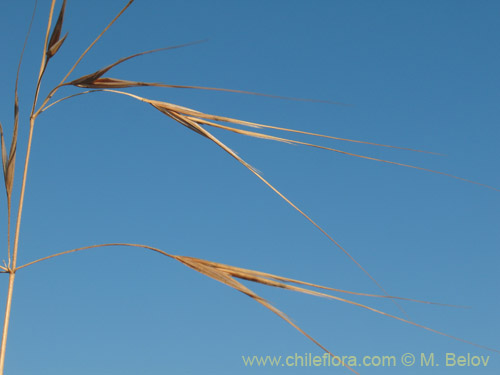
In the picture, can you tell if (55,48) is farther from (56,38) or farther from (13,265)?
(13,265)

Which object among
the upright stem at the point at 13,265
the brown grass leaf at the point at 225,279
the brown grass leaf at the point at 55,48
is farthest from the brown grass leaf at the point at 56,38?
the brown grass leaf at the point at 225,279

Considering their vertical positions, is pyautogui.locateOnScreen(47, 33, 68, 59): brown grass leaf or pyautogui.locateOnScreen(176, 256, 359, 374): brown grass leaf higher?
pyautogui.locateOnScreen(47, 33, 68, 59): brown grass leaf

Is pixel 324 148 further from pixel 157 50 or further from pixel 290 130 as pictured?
pixel 157 50

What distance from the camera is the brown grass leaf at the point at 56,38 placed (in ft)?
5.17

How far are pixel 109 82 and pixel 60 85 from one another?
180 mm

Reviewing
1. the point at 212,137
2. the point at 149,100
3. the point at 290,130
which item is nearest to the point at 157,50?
the point at 149,100

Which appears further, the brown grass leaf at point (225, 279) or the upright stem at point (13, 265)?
the upright stem at point (13, 265)

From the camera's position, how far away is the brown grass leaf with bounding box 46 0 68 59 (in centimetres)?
158

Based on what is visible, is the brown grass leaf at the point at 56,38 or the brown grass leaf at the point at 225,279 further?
the brown grass leaf at the point at 56,38

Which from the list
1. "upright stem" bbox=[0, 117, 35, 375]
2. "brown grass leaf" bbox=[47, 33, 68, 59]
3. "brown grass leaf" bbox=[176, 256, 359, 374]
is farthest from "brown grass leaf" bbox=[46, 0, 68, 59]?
"brown grass leaf" bbox=[176, 256, 359, 374]

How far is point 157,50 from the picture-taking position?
4.83ft

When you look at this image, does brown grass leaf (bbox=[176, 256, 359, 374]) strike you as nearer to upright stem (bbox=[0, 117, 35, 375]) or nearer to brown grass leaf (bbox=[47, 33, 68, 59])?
upright stem (bbox=[0, 117, 35, 375])

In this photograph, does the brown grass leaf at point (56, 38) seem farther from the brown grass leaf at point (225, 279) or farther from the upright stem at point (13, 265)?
the brown grass leaf at point (225, 279)

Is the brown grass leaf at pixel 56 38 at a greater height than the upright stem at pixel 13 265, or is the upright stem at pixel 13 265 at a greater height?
the brown grass leaf at pixel 56 38
